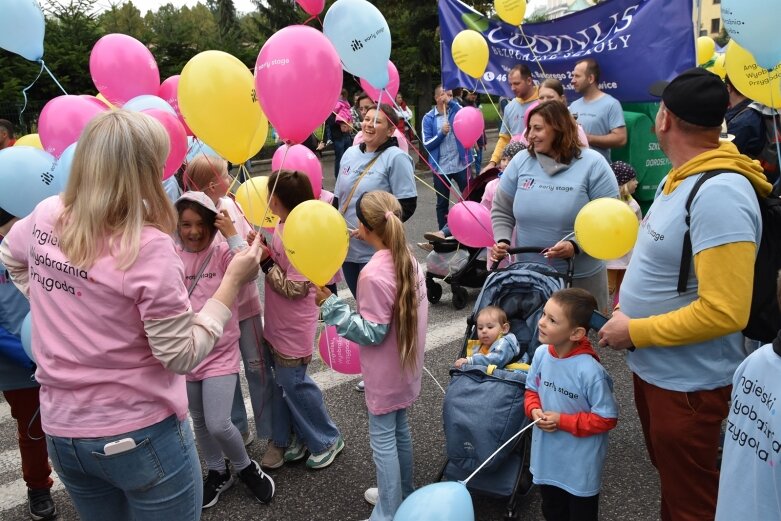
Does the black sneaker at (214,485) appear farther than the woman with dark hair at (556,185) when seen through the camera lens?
No

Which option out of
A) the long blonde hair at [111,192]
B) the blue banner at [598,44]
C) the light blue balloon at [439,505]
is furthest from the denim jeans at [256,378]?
the blue banner at [598,44]

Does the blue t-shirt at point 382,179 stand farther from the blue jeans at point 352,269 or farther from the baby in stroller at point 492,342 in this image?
the baby in stroller at point 492,342

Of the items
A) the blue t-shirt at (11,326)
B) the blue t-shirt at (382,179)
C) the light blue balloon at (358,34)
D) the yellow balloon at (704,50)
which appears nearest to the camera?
the blue t-shirt at (11,326)

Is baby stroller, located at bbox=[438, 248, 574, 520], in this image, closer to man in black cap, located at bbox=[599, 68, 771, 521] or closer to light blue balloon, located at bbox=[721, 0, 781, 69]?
man in black cap, located at bbox=[599, 68, 771, 521]

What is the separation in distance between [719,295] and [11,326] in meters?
2.97

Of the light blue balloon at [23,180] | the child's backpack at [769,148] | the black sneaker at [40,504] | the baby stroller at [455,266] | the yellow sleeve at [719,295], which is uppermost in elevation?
the light blue balloon at [23,180]

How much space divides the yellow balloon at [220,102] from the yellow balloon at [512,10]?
11.3 feet

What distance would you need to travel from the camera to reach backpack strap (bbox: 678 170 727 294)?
6.82ft

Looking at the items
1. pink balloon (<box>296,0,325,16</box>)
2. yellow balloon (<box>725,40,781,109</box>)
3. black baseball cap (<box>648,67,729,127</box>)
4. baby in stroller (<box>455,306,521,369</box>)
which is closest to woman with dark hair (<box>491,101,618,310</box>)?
baby in stroller (<box>455,306,521,369</box>)

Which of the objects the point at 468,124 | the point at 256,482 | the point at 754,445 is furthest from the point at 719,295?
the point at 468,124

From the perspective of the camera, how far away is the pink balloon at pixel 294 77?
2924mm

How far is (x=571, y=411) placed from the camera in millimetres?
2594

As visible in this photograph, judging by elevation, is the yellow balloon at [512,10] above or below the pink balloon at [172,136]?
above

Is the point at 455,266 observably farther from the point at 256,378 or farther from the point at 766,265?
the point at 766,265
